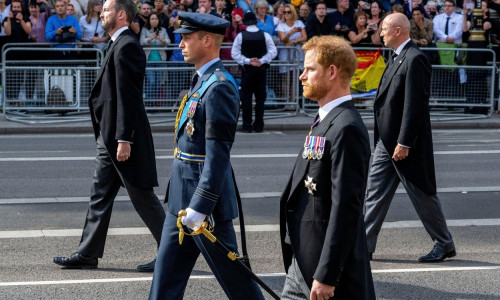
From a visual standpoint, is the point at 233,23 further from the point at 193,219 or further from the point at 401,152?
the point at 193,219

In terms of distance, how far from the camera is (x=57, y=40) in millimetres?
17219

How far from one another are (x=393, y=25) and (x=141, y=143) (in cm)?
229

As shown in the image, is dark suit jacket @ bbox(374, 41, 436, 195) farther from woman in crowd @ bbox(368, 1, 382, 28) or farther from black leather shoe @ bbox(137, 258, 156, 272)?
woman in crowd @ bbox(368, 1, 382, 28)

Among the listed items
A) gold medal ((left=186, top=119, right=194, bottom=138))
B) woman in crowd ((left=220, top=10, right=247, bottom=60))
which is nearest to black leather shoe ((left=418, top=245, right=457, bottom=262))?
gold medal ((left=186, top=119, right=194, bottom=138))

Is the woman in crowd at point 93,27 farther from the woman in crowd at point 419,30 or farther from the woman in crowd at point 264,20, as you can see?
the woman in crowd at point 419,30

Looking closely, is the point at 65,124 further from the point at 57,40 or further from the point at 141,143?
the point at 141,143

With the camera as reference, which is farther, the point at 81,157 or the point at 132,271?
the point at 81,157

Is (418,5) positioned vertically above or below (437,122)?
above

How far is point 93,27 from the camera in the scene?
17500 mm

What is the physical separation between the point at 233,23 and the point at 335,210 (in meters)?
13.8

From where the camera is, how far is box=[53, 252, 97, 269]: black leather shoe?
24.0 feet

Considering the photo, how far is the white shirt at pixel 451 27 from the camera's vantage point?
1922cm

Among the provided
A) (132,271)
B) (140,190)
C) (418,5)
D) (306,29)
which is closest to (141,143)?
(140,190)

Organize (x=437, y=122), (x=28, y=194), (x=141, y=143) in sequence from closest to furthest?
(x=141, y=143) → (x=28, y=194) → (x=437, y=122)
